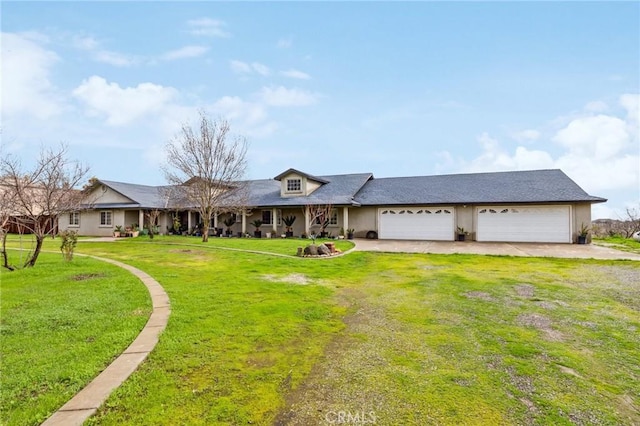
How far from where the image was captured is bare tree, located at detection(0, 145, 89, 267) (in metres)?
10.1

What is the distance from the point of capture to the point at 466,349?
13.8ft

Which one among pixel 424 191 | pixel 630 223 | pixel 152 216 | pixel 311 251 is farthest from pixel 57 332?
pixel 630 223

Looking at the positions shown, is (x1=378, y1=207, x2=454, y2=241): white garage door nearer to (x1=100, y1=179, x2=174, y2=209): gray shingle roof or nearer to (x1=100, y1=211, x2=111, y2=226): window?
(x1=100, y1=179, x2=174, y2=209): gray shingle roof

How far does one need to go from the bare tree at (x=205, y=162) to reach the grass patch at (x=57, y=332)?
11694 millimetres

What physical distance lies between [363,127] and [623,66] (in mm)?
13984

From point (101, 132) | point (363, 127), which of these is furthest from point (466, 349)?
point (101, 132)

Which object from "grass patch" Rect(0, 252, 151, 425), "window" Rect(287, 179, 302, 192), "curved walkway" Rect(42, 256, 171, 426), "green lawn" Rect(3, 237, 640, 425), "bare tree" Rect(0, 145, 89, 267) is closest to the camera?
"curved walkway" Rect(42, 256, 171, 426)

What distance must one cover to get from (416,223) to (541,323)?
16522mm

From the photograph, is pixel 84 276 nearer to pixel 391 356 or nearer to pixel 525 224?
pixel 391 356

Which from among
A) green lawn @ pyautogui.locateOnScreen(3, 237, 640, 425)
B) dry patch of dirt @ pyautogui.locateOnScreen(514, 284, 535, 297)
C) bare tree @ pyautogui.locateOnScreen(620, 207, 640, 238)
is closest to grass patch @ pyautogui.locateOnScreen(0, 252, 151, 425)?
green lawn @ pyautogui.locateOnScreen(3, 237, 640, 425)

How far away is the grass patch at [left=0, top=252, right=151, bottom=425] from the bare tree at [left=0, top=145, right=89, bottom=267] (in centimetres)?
227

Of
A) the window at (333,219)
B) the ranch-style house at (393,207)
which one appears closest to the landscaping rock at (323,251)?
the ranch-style house at (393,207)

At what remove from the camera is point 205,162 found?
2036 cm

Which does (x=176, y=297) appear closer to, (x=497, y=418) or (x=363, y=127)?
(x=497, y=418)
